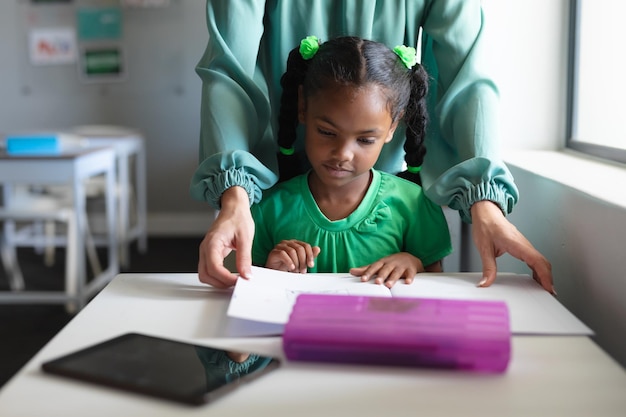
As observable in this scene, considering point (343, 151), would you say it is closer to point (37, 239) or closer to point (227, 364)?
point (227, 364)

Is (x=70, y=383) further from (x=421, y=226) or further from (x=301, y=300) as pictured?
(x=421, y=226)

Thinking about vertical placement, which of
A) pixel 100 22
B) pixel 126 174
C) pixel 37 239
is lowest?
pixel 37 239

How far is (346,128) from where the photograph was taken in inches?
46.1

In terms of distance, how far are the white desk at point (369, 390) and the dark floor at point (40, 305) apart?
6.35ft

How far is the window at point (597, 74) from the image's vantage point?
1.67 meters

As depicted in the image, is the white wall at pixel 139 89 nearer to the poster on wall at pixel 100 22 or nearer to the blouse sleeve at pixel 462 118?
the poster on wall at pixel 100 22

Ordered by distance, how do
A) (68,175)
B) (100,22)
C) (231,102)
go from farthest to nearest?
(100,22) → (68,175) → (231,102)

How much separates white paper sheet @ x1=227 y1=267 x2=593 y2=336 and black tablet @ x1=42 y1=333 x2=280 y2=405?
9cm

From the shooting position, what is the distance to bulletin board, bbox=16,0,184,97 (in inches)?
191

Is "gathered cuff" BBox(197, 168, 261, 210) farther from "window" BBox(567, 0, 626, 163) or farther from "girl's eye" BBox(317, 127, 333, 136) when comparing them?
"window" BBox(567, 0, 626, 163)

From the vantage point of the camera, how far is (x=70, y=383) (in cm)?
66

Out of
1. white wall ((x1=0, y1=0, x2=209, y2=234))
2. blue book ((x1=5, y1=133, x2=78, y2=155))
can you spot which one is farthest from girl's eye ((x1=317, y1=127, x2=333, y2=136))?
white wall ((x1=0, y1=0, x2=209, y2=234))

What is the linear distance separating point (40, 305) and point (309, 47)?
2634 millimetres

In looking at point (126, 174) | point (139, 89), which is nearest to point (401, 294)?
point (126, 174)
